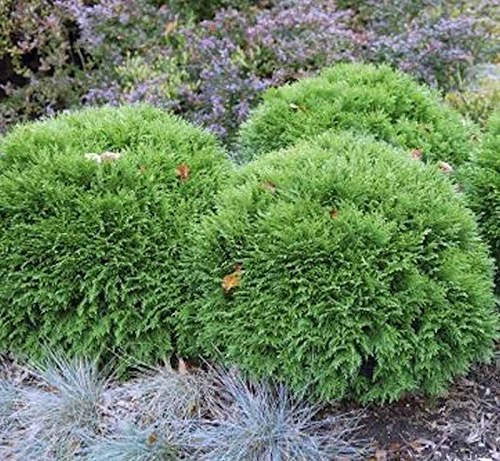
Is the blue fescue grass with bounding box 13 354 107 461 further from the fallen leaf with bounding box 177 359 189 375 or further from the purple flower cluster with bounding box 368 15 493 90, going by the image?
the purple flower cluster with bounding box 368 15 493 90

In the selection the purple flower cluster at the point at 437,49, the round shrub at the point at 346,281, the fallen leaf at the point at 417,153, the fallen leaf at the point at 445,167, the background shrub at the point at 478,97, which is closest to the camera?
the round shrub at the point at 346,281

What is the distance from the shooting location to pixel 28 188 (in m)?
2.63

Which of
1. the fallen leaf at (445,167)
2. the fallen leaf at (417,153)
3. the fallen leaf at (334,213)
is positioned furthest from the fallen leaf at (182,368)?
the fallen leaf at (445,167)

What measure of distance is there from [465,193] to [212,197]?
0.99m

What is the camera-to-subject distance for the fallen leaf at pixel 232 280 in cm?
234

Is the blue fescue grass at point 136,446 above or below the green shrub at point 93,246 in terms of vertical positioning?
below

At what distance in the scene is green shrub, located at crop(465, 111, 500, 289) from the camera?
272cm

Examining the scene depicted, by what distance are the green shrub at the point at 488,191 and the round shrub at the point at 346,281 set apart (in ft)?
0.96

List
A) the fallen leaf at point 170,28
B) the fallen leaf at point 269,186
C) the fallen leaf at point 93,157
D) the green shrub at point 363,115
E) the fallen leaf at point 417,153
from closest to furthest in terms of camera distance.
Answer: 1. the fallen leaf at point 269,186
2. the fallen leaf at point 93,157
3. the fallen leaf at point 417,153
4. the green shrub at point 363,115
5. the fallen leaf at point 170,28

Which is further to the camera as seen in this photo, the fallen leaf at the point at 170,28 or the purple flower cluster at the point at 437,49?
the fallen leaf at the point at 170,28

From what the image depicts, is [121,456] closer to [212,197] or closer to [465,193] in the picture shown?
[212,197]

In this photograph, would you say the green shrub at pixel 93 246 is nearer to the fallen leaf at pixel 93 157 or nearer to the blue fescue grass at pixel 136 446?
the fallen leaf at pixel 93 157

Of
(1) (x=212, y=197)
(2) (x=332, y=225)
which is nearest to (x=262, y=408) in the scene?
(2) (x=332, y=225)

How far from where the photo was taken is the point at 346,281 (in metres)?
2.22
